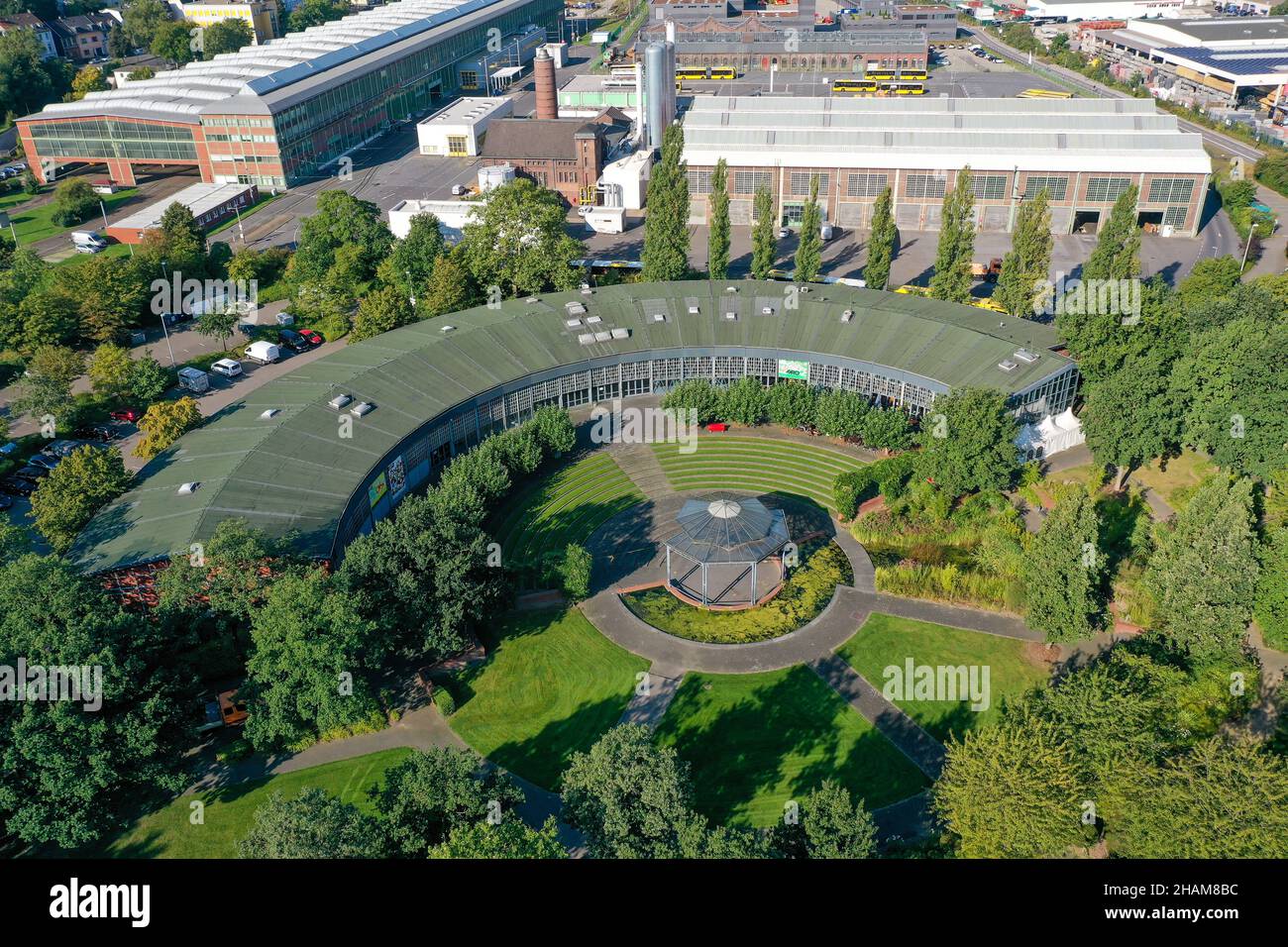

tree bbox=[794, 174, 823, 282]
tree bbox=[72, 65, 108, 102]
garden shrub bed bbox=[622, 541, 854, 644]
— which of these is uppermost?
tree bbox=[72, 65, 108, 102]

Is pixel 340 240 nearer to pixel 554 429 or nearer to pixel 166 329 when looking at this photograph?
pixel 166 329

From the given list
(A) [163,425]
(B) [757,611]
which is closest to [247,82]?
(A) [163,425]

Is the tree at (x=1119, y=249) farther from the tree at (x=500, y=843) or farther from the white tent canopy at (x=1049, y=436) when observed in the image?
the tree at (x=500, y=843)

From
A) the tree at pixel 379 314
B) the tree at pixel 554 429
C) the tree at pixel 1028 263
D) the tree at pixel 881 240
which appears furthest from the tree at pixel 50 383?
the tree at pixel 1028 263

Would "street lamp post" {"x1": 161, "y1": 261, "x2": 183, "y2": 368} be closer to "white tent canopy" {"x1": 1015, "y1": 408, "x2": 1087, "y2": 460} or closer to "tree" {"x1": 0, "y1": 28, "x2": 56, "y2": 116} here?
"white tent canopy" {"x1": 1015, "y1": 408, "x2": 1087, "y2": 460}

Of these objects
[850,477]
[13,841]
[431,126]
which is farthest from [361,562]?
[431,126]

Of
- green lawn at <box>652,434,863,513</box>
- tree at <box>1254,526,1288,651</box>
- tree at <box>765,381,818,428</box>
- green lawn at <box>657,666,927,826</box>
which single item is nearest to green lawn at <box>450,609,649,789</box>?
green lawn at <box>657,666,927,826</box>
